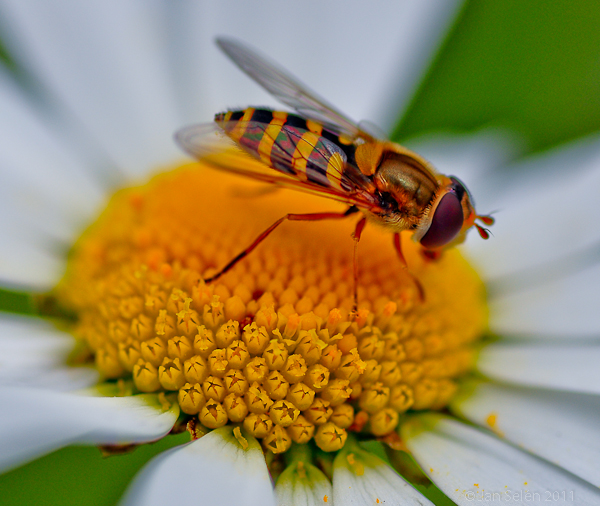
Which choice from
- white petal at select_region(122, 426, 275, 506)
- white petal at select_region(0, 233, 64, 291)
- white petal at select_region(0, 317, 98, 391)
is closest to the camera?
white petal at select_region(122, 426, 275, 506)

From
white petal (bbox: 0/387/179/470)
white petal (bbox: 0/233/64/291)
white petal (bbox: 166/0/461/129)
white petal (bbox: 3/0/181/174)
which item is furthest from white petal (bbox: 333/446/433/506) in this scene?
white petal (bbox: 166/0/461/129)

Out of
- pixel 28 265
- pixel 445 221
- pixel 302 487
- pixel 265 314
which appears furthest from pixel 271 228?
pixel 28 265

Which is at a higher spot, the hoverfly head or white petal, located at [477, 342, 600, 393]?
the hoverfly head

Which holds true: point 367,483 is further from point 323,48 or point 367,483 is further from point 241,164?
point 323,48

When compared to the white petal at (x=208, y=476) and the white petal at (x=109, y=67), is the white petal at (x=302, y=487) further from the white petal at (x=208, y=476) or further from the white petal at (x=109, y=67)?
the white petal at (x=109, y=67)

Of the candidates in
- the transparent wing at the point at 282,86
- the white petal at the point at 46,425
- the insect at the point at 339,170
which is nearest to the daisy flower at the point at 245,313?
the white petal at the point at 46,425

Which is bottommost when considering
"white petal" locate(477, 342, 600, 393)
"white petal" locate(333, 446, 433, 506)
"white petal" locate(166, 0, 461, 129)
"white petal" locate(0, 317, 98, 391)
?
"white petal" locate(0, 317, 98, 391)

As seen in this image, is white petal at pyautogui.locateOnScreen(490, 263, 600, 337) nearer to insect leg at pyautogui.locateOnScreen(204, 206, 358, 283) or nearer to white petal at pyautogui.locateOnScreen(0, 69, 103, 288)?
insect leg at pyautogui.locateOnScreen(204, 206, 358, 283)
